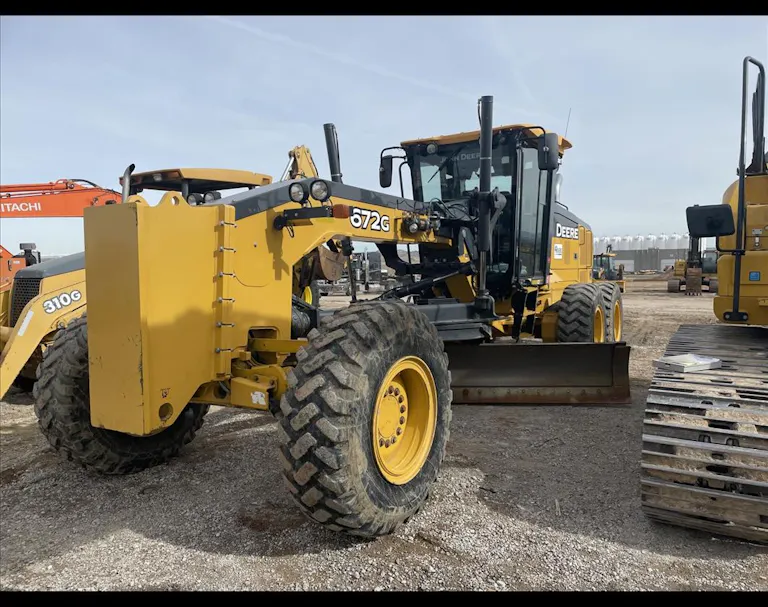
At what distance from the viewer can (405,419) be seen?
3.75 metres

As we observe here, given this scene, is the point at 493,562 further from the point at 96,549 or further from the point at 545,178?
the point at 545,178

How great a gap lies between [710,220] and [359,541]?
9.81 feet

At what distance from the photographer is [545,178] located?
6992 mm

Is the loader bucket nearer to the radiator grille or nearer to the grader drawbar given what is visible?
the grader drawbar

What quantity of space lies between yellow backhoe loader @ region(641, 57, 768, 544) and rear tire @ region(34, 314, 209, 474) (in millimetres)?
3496

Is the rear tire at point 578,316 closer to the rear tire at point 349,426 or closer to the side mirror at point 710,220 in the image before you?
the side mirror at point 710,220

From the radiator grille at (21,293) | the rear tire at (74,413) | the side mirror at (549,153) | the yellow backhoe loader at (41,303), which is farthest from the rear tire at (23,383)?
the side mirror at (549,153)

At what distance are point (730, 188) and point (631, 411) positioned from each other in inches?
95.9

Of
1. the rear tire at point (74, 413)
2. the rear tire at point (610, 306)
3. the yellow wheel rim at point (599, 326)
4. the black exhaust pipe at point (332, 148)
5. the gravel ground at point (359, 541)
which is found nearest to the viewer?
the gravel ground at point (359, 541)

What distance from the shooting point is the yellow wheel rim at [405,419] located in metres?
3.46

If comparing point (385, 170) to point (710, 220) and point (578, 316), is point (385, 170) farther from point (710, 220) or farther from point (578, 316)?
point (710, 220)

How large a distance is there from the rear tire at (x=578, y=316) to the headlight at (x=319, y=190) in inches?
178

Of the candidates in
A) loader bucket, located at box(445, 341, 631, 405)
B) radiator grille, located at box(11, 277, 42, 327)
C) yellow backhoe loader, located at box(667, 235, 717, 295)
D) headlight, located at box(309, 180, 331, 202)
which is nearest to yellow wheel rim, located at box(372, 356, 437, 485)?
headlight, located at box(309, 180, 331, 202)

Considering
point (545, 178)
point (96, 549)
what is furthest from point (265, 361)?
point (545, 178)
